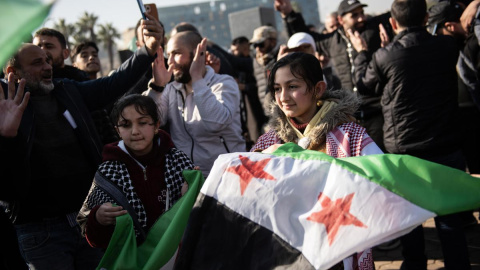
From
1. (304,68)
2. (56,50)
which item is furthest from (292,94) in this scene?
(56,50)

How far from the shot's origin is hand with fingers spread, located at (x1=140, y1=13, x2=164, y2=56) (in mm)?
3508

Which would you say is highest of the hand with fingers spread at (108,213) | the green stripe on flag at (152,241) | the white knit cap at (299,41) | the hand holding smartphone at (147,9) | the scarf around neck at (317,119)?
the hand holding smartphone at (147,9)

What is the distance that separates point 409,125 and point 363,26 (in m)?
1.87

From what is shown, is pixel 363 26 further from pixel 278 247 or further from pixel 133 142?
pixel 278 247

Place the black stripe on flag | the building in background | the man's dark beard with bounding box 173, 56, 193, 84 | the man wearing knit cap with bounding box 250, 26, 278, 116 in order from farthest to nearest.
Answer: the building in background → the man wearing knit cap with bounding box 250, 26, 278, 116 → the man's dark beard with bounding box 173, 56, 193, 84 → the black stripe on flag

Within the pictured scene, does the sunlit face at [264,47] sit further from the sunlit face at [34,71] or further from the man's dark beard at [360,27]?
the sunlit face at [34,71]

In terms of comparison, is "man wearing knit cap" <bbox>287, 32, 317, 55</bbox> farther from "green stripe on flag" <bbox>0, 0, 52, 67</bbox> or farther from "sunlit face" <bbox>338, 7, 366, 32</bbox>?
"green stripe on flag" <bbox>0, 0, 52, 67</bbox>

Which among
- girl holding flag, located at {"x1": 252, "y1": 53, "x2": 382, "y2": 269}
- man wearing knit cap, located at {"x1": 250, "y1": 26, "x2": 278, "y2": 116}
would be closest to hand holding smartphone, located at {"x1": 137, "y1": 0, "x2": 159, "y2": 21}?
girl holding flag, located at {"x1": 252, "y1": 53, "x2": 382, "y2": 269}

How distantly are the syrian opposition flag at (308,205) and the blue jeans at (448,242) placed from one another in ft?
5.99

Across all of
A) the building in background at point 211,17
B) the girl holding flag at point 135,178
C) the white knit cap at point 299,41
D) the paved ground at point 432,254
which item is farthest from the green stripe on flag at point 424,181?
the building in background at point 211,17

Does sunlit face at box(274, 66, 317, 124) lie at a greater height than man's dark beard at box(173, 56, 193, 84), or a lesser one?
lesser

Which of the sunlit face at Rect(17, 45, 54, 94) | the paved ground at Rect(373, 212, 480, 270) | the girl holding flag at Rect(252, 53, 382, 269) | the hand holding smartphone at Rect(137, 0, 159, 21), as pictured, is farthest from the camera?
the paved ground at Rect(373, 212, 480, 270)

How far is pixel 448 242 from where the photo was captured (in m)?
3.71

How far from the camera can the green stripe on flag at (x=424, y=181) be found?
1980mm
